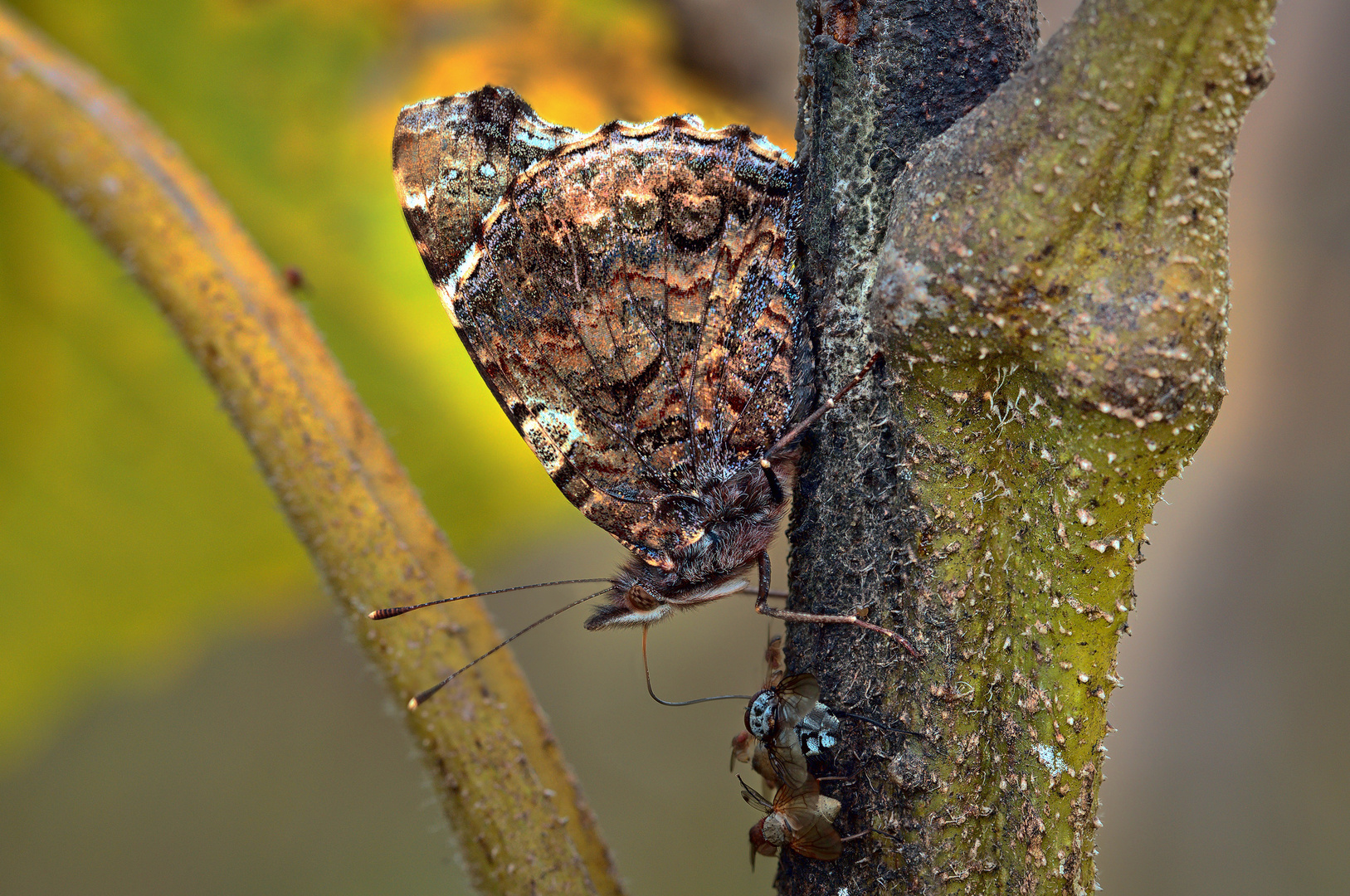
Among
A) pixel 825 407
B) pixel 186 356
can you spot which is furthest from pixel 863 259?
pixel 186 356

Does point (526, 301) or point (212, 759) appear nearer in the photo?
point (526, 301)

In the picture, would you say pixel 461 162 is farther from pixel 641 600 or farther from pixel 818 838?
pixel 818 838

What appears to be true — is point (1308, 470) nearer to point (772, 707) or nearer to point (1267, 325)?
point (1267, 325)

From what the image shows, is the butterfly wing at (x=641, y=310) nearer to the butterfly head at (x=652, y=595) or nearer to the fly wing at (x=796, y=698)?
the butterfly head at (x=652, y=595)

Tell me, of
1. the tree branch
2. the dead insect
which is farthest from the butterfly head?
the dead insect

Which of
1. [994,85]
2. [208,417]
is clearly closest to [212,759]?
[208,417]

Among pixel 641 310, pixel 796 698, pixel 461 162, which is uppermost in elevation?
pixel 461 162
